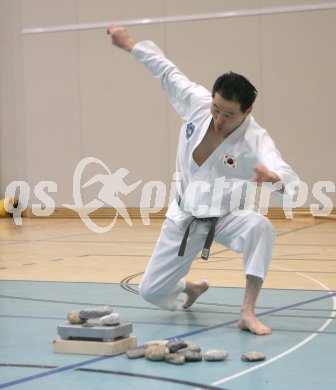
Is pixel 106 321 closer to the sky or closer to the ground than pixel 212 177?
closer to the ground

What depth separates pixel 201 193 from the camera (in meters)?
4.23

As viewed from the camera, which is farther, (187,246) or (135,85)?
(135,85)

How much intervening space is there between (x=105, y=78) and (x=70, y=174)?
62.0 inches

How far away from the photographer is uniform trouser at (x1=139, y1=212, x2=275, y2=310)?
13.6 ft

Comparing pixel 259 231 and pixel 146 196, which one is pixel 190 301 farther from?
pixel 146 196

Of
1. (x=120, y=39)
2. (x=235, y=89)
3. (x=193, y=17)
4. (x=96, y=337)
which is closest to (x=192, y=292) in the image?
(x=96, y=337)

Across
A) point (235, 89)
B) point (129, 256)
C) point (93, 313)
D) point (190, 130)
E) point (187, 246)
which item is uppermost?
point (235, 89)

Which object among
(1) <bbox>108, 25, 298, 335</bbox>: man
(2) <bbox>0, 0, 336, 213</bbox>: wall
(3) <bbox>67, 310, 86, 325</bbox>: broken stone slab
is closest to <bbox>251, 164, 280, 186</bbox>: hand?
(1) <bbox>108, 25, 298, 335</bbox>: man

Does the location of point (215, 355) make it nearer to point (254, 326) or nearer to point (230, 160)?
point (254, 326)

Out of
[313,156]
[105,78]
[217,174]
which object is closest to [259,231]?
[217,174]

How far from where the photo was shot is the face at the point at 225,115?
401cm

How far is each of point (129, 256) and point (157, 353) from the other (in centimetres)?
404

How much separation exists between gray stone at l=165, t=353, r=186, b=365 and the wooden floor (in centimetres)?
222

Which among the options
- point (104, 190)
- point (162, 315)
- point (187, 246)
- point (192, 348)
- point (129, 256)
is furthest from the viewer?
point (104, 190)
